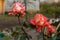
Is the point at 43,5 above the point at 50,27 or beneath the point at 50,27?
beneath

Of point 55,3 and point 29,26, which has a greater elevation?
point 29,26

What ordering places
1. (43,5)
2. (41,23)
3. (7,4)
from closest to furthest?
(41,23)
(7,4)
(43,5)

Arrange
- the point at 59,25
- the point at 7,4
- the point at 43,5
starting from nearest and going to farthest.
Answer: the point at 59,25
the point at 7,4
the point at 43,5

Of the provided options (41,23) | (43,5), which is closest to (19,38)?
(41,23)

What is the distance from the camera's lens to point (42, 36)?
0.96 meters

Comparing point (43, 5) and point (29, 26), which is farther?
point (43, 5)

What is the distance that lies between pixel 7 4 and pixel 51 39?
25.9 ft

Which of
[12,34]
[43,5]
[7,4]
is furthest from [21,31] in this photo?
[43,5]

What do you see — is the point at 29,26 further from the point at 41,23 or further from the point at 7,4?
the point at 7,4

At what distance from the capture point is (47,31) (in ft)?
3.06

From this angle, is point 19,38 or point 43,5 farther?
point 43,5

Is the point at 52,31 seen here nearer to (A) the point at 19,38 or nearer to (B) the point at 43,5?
(A) the point at 19,38

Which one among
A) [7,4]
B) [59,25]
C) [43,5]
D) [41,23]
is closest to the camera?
[41,23]

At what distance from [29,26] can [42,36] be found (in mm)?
69
